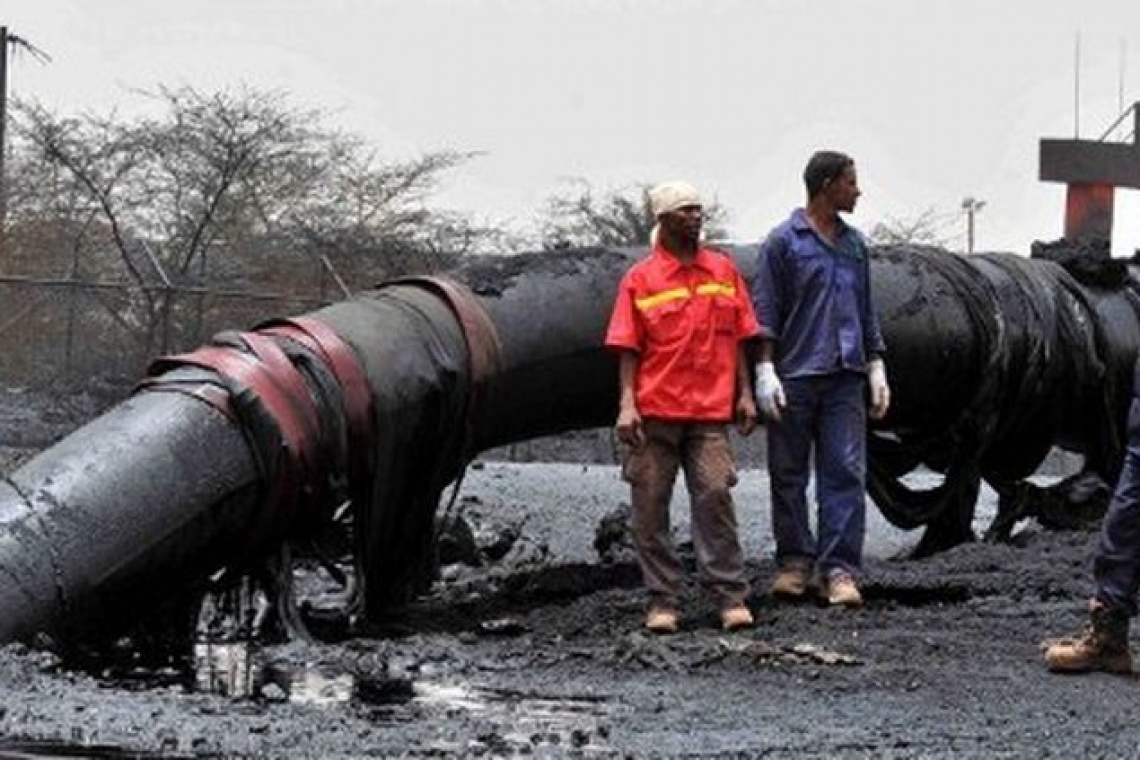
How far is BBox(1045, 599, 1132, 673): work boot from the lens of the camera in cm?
710

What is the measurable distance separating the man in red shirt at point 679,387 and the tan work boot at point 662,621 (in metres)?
0.12

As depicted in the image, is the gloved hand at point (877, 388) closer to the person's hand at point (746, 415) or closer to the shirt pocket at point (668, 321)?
the person's hand at point (746, 415)

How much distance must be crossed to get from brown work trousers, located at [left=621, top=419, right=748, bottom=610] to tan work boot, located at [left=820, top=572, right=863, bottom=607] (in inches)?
15.9

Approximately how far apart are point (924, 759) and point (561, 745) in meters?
0.86

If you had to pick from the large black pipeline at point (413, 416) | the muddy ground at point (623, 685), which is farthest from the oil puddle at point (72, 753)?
the large black pipeline at point (413, 416)

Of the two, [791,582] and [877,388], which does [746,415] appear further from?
[791,582]

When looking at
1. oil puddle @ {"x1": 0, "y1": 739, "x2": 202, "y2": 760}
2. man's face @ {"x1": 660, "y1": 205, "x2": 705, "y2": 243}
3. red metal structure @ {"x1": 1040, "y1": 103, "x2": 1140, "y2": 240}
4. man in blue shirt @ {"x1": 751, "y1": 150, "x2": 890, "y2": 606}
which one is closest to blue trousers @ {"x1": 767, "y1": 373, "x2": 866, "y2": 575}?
man in blue shirt @ {"x1": 751, "y1": 150, "x2": 890, "y2": 606}

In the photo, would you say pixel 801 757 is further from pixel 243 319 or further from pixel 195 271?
pixel 195 271

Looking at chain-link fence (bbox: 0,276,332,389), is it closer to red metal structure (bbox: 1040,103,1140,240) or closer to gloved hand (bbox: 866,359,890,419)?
red metal structure (bbox: 1040,103,1140,240)

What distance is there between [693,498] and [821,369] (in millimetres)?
741

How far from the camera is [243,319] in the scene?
21.9 m

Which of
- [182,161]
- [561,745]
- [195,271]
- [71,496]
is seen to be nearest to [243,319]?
[195,271]

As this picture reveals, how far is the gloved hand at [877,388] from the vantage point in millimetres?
8492

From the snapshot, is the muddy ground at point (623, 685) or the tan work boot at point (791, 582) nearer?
the muddy ground at point (623, 685)
